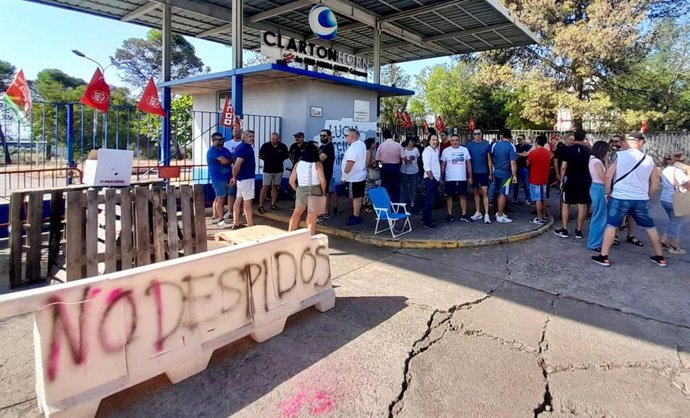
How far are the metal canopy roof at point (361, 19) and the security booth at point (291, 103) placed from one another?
6.42ft

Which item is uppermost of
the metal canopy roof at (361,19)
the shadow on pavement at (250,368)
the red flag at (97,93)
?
the metal canopy roof at (361,19)

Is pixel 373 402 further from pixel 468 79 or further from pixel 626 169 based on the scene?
pixel 468 79

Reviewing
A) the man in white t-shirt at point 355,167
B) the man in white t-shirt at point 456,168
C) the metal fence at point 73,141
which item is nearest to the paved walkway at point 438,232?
the man in white t-shirt at point 355,167

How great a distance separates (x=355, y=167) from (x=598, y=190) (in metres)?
4.10

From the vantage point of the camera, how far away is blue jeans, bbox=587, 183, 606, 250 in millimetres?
6406

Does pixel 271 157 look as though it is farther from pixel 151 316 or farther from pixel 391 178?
pixel 151 316

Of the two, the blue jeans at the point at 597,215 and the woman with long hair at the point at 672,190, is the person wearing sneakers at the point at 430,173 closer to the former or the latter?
the blue jeans at the point at 597,215

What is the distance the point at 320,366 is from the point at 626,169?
16.8ft

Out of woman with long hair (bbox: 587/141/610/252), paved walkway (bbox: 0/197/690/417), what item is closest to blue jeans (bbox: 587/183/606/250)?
woman with long hair (bbox: 587/141/610/252)

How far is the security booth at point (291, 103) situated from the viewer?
10.4 m

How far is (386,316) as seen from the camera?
4.20 metres

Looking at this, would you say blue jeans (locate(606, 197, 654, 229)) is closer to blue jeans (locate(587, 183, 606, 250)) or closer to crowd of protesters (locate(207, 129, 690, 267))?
crowd of protesters (locate(207, 129, 690, 267))

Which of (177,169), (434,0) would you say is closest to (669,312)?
(177,169)

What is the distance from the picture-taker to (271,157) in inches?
362
